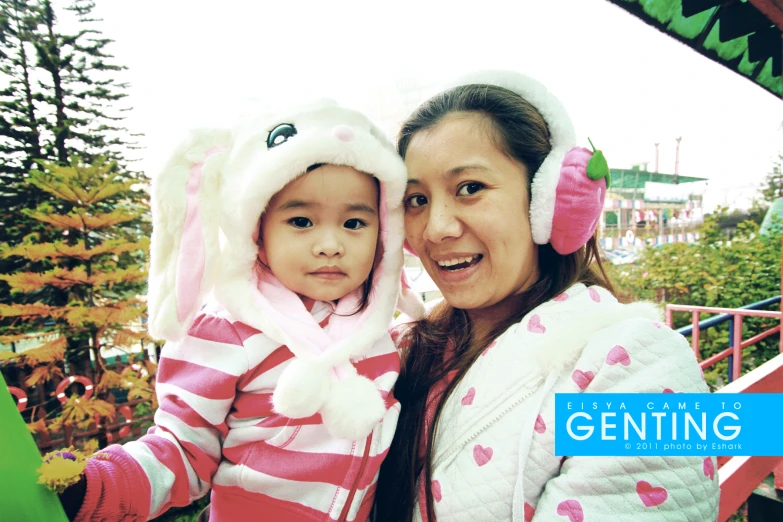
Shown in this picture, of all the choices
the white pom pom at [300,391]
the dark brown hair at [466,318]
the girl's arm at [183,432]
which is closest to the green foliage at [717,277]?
the dark brown hair at [466,318]

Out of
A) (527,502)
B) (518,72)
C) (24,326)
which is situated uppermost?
(518,72)

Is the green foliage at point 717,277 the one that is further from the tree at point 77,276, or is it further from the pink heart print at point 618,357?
the tree at point 77,276

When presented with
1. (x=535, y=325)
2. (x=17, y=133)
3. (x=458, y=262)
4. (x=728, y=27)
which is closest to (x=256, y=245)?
(x=458, y=262)

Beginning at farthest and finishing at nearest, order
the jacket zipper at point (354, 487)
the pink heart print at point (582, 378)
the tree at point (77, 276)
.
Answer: the tree at point (77, 276), the jacket zipper at point (354, 487), the pink heart print at point (582, 378)

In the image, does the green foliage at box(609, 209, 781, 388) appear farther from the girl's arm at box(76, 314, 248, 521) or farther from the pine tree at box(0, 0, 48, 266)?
the pine tree at box(0, 0, 48, 266)

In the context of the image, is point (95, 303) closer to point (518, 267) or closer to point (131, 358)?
point (131, 358)

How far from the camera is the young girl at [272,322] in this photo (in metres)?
1.03

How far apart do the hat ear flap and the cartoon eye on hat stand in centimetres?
16

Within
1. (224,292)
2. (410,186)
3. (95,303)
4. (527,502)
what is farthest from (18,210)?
(527,502)

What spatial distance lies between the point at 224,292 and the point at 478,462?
2.57ft

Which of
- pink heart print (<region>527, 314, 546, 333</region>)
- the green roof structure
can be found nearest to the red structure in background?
the green roof structure

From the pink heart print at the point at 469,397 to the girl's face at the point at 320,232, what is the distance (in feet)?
1.43

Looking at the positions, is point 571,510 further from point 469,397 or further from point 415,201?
point 415,201

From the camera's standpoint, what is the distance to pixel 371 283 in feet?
4.35
